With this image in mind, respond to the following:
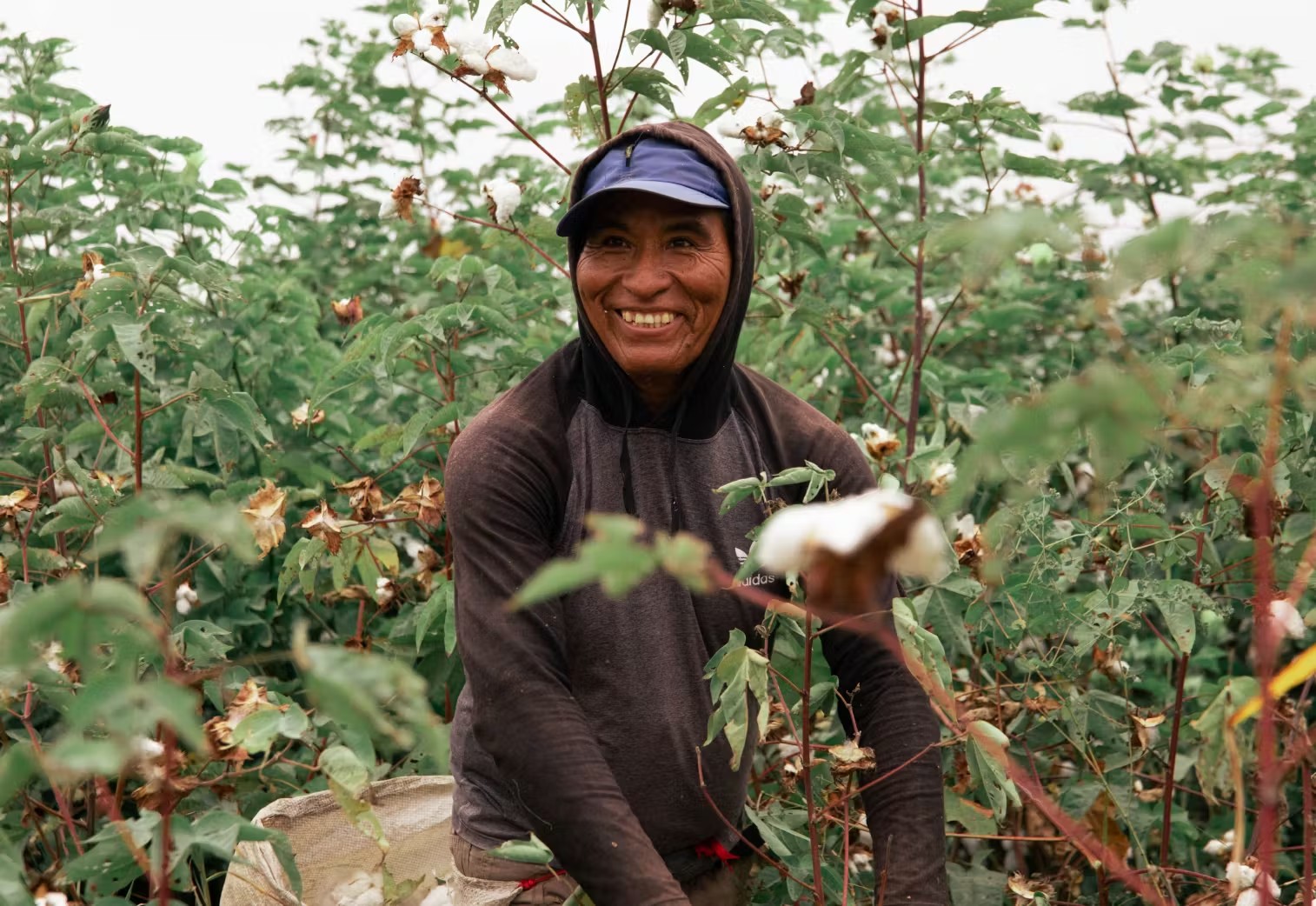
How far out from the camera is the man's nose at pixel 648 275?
1.93 meters

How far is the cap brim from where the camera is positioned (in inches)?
73.4

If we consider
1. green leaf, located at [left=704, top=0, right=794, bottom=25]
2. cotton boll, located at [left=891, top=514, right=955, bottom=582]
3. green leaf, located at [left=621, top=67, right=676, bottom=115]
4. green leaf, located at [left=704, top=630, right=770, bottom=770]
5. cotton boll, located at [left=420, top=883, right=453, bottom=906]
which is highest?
green leaf, located at [left=704, top=0, right=794, bottom=25]

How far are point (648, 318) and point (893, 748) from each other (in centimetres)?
67

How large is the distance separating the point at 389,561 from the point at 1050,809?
1.77 meters

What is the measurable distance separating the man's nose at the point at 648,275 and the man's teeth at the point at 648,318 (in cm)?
3

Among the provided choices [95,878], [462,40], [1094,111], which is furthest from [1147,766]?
[95,878]

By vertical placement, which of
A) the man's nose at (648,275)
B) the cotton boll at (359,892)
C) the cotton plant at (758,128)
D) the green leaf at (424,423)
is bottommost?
the cotton boll at (359,892)

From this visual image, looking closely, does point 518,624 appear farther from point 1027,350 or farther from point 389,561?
point 1027,350

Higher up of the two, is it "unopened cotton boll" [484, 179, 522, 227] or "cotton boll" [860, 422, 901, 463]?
"unopened cotton boll" [484, 179, 522, 227]

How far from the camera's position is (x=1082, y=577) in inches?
114

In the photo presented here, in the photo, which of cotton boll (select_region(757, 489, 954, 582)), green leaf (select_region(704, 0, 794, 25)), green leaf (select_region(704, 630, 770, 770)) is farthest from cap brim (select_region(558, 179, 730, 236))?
cotton boll (select_region(757, 489, 954, 582))

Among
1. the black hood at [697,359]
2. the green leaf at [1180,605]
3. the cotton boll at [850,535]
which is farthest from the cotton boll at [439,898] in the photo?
the cotton boll at [850,535]

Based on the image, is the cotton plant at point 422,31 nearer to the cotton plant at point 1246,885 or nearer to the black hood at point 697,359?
the black hood at point 697,359

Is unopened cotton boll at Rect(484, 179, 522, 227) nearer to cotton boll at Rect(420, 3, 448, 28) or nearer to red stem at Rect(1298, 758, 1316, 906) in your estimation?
cotton boll at Rect(420, 3, 448, 28)
